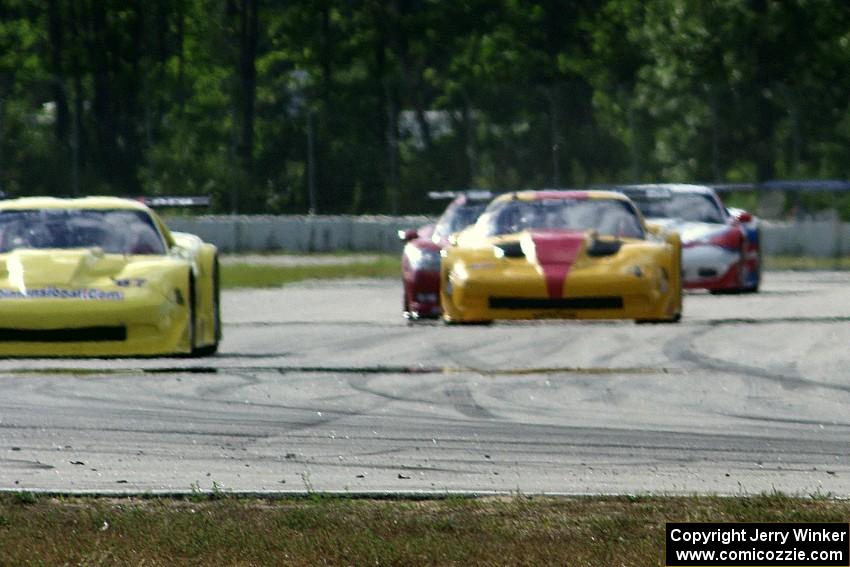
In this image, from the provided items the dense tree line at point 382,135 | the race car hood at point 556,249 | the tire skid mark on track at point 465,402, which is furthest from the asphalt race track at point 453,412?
the dense tree line at point 382,135

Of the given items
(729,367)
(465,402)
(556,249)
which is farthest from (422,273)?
(465,402)

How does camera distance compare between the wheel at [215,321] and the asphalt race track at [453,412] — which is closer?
the asphalt race track at [453,412]

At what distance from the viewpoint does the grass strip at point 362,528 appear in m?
7.30

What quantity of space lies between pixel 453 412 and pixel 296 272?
66.5 feet

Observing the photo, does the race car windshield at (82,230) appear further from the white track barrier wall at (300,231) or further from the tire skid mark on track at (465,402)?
the white track barrier wall at (300,231)

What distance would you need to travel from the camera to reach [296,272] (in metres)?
32.0

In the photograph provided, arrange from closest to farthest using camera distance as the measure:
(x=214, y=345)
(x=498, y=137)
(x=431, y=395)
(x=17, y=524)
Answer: (x=17, y=524) < (x=431, y=395) < (x=214, y=345) < (x=498, y=137)

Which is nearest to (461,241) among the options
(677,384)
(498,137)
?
(677,384)

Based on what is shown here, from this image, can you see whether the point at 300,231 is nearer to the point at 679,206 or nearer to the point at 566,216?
the point at 679,206

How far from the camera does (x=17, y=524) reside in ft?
26.3

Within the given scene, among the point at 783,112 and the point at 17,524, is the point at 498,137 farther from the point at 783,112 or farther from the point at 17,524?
the point at 17,524

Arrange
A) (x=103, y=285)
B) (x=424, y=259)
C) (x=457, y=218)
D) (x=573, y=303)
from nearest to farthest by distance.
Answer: (x=103, y=285) < (x=573, y=303) < (x=424, y=259) < (x=457, y=218)

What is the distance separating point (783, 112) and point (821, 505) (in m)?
27.7

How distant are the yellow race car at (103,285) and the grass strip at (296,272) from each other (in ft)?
38.8
